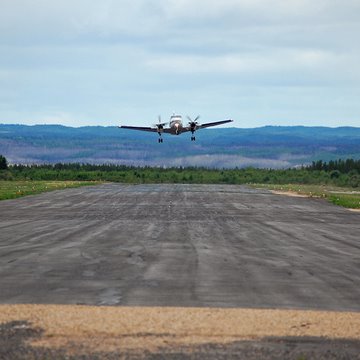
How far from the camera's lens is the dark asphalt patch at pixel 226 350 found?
429 inches

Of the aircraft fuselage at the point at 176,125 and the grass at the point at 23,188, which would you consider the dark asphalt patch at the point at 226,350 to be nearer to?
the grass at the point at 23,188

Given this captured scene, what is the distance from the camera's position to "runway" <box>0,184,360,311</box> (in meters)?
15.9

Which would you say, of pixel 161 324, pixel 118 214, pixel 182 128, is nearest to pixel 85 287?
pixel 161 324

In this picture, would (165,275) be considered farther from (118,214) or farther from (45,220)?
(118,214)

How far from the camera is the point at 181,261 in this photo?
21.9 meters

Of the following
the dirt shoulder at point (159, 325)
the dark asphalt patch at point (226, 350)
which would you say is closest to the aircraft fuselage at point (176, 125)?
the dirt shoulder at point (159, 325)

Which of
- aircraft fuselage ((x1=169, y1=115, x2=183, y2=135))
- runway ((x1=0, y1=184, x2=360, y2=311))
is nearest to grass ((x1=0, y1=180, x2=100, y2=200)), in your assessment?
aircraft fuselage ((x1=169, y1=115, x2=183, y2=135))

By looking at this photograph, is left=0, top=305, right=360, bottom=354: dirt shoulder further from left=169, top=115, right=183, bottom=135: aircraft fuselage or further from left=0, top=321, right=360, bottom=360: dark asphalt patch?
left=169, top=115, right=183, bottom=135: aircraft fuselage

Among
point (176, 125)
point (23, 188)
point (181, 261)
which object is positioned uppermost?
point (176, 125)

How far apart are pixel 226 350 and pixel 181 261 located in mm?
10653

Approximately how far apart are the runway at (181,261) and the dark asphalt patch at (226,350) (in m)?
2.78

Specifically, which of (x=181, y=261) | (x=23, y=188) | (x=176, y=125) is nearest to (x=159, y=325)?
(x=181, y=261)

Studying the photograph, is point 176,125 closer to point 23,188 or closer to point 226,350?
point 23,188

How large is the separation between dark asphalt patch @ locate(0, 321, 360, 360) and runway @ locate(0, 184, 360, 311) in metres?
2.78
